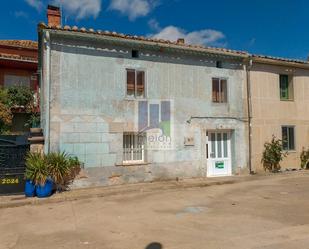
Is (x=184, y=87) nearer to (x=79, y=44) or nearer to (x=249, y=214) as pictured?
(x=79, y=44)

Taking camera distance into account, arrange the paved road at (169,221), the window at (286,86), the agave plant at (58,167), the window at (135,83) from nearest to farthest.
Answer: the paved road at (169,221) → the agave plant at (58,167) → the window at (135,83) → the window at (286,86)

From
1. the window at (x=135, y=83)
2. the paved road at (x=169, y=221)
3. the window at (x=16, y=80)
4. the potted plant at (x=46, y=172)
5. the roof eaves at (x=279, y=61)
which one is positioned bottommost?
the paved road at (x=169, y=221)

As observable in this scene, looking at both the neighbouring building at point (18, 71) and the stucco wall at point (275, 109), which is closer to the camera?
the stucco wall at point (275, 109)

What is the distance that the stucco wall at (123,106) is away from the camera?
11852mm

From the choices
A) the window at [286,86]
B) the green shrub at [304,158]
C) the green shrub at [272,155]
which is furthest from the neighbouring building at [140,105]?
the green shrub at [304,158]

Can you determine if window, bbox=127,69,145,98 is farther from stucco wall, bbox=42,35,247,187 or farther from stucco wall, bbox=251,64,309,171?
stucco wall, bbox=251,64,309,171

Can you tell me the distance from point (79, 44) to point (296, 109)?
11.7 m

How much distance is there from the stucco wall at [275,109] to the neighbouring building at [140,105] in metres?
0.75

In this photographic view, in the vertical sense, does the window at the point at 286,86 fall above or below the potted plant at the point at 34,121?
above

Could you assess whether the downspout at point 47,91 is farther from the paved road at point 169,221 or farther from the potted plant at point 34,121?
the potted plant at point 34,121

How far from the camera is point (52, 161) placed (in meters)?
11.0

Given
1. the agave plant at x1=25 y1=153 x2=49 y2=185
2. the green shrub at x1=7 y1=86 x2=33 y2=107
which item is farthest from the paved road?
the green shrub at x1=7 y1=86 x2=33 y2=107

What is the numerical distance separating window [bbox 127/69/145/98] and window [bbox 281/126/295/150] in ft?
26.3

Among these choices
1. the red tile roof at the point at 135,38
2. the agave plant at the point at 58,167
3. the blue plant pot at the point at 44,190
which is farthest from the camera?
the red tile roof at the point at 135,38
